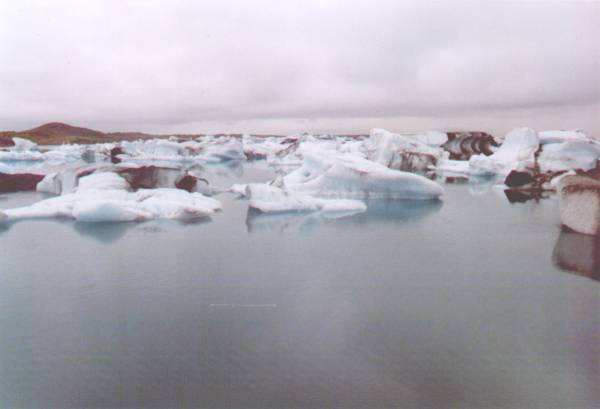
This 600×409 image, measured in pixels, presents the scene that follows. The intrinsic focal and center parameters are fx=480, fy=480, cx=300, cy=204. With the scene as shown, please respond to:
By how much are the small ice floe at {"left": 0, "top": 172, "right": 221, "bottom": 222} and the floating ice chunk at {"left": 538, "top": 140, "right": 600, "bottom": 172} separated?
31.8 ft

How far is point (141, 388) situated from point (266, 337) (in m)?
0.78

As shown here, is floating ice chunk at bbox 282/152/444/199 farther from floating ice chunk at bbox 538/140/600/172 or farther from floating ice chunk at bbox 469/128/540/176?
floating ice chunk at bbox 469/128/540/176

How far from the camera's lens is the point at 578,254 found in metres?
4.77

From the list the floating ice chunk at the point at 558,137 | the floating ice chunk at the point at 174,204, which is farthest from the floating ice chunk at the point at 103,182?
the floating ice chunk at the point at 558,137

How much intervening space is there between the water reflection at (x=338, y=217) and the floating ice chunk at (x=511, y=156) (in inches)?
264

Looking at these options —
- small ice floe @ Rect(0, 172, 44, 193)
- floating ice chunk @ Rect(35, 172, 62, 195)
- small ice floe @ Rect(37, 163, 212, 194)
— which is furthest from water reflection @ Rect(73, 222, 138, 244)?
small ice floe @ Rect(0, 172, 44, 193)

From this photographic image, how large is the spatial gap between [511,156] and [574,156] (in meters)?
1.82

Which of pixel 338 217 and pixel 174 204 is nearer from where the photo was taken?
pixel 174 204

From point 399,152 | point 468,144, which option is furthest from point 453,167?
point 468,144

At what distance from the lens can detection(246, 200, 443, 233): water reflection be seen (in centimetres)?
634

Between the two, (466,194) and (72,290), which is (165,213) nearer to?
(72,290)

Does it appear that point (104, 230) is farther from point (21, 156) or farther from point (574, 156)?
point (21, 156)

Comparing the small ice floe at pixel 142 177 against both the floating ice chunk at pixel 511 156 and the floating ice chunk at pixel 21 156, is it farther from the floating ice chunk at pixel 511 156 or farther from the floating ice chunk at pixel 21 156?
the floating ice chunk at pixel 21 156

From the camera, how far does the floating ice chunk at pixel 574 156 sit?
12688 mm
